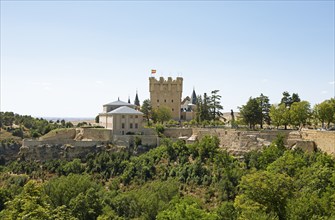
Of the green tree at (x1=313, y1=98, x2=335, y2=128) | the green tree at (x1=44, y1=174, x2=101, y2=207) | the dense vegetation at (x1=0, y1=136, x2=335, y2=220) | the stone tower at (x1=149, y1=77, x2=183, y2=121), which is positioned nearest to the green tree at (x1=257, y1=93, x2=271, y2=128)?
the green tree at (x1=313, y1=98, x2=335, y2=128)

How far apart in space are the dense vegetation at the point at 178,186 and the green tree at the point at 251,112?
799cm

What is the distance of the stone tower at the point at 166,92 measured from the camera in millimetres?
65375

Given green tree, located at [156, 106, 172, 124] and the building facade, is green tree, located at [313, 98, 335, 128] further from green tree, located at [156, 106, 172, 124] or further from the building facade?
the building facade

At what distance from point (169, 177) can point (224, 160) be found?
6195mm

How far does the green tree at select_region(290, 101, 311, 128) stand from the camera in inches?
1877

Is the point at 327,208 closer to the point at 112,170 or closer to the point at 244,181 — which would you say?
the point at 244,181

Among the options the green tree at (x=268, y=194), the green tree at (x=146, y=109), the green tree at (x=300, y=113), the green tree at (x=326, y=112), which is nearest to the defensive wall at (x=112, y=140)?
the green tree at (x=300, y=113)

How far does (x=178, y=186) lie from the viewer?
1527 inches

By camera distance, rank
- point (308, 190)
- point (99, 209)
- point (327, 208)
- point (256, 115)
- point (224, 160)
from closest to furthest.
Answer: point (327, 208) < point (308, 190) < point (99, 209) < point (224, 160) < point (256, 115)

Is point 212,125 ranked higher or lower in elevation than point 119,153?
higher

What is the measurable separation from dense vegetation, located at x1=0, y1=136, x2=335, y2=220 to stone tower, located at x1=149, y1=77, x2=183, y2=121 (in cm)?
1856

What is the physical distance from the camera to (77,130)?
53.2 metres

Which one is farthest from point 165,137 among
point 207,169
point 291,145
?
point 291,145

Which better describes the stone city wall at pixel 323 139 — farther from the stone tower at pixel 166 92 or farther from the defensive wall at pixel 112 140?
the stone tower at pixel 166 92
